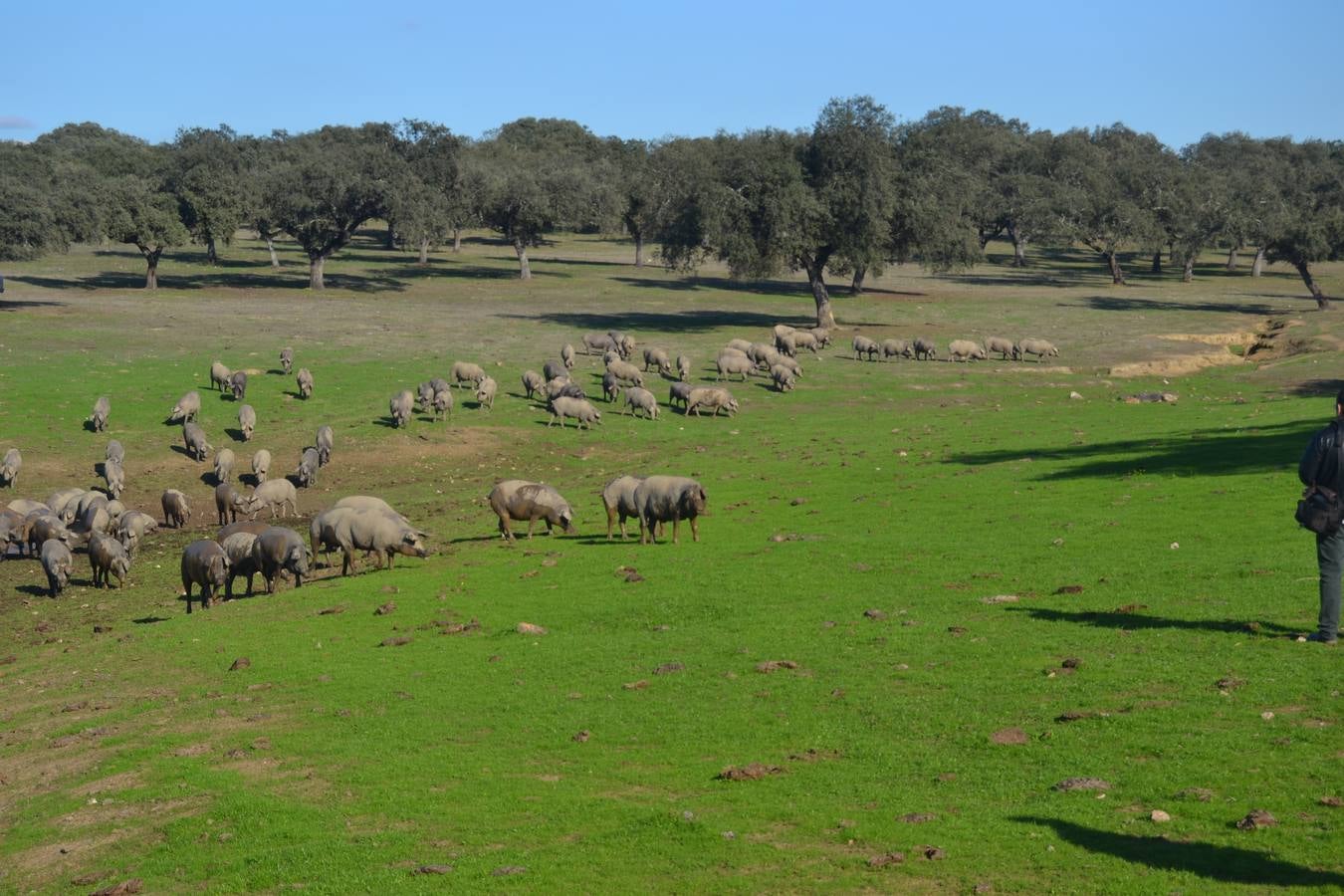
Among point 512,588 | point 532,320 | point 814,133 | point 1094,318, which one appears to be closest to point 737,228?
point 814,133

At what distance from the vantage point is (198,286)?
3236 inches

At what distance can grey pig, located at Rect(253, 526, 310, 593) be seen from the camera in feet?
81.0

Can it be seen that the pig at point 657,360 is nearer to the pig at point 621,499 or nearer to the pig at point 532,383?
the pig at point 532,383

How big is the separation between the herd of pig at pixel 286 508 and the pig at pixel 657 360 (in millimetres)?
3529

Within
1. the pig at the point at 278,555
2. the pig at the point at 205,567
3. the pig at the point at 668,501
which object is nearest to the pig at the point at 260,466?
the pig at the point at 278,555

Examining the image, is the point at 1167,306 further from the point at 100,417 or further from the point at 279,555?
the point at 279,555

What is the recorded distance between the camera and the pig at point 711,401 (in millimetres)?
46500

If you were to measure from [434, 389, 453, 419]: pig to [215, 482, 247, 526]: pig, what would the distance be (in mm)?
10942

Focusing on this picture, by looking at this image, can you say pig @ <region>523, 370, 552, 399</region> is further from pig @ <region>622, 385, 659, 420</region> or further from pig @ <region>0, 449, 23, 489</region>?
pig @ <region>0, 449, 23, 489</region>

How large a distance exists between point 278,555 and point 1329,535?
17.8 metres

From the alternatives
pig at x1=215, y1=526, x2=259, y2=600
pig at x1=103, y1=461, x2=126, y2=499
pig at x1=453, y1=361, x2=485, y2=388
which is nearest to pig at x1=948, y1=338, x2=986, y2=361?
pig at x1=453, y1=361, x2=485, y2=388

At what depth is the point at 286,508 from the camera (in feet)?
110

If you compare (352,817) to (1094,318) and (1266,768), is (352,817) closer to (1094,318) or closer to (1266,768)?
(1266,768)

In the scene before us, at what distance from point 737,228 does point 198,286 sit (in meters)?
36.6
